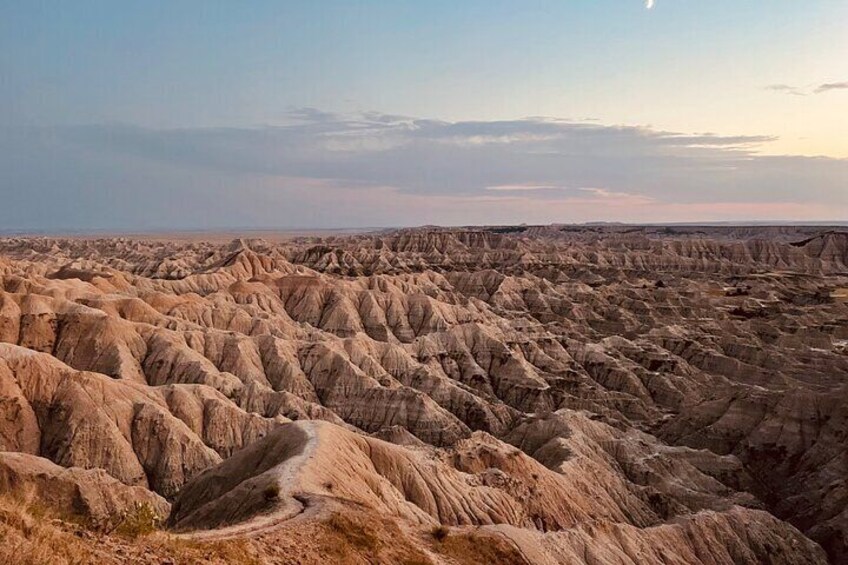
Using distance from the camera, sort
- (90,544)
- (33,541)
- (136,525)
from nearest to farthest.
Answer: (33,541), (90,544), (136,525)

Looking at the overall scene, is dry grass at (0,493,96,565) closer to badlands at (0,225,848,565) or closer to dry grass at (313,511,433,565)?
badlands at (0,225,848,565)

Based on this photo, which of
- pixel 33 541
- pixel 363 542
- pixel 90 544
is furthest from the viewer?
pixel 363 542

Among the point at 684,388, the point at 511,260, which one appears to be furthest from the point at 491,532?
the point at 511,260

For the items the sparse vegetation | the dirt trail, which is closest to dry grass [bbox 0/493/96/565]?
the sparse vegetation

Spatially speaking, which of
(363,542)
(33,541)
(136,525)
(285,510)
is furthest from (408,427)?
(33,541)

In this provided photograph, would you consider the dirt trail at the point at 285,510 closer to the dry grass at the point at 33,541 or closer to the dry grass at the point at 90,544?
the dry grass at the point at 90,544

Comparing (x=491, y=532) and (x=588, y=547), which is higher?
(x=491, y=532)

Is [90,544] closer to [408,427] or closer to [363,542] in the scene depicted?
[363,542]

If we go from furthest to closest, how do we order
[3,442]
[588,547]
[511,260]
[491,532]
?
1. [511,260]
2. [3,442]
3. [588,547]
4. [491,532]

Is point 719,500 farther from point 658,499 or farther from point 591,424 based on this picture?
point 591,424
